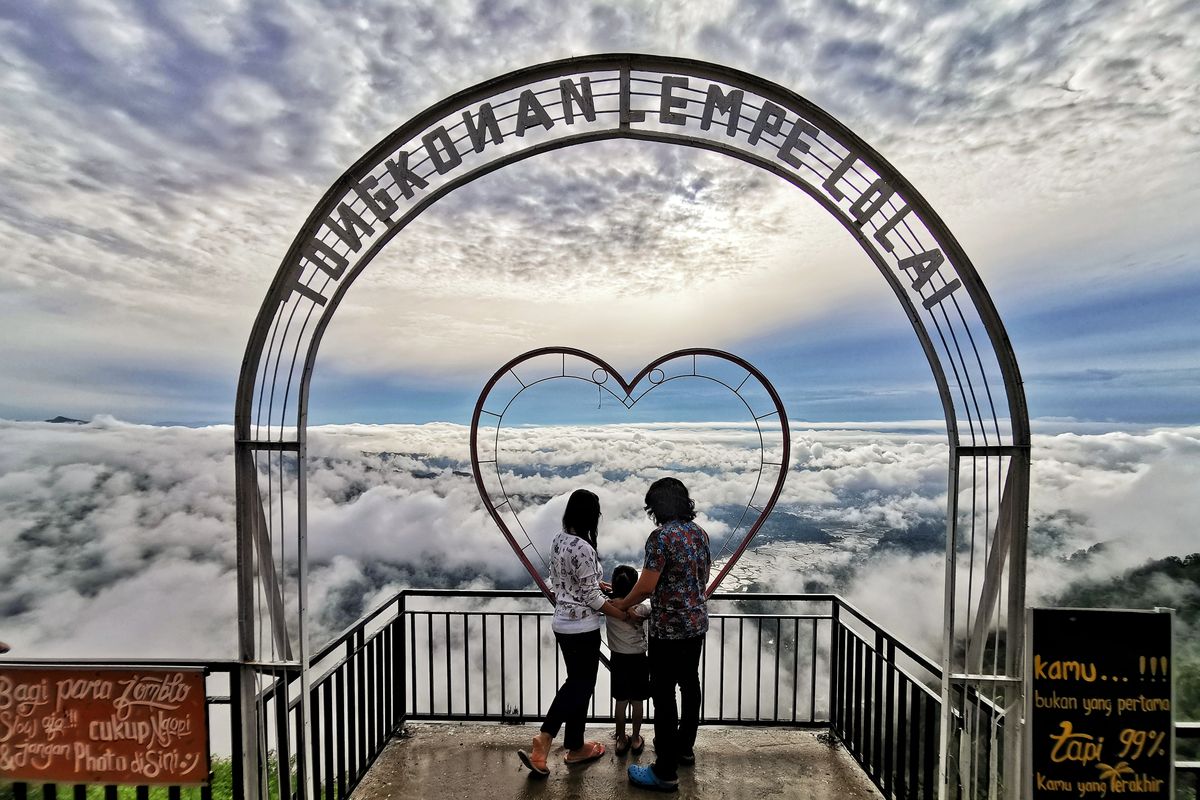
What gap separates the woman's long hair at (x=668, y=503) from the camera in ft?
10.8

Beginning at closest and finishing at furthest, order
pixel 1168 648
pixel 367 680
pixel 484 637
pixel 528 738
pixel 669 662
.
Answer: pixel 1168 648, pixel 669 662, pixel 367 680, pixel 528 738, pixel 484 637

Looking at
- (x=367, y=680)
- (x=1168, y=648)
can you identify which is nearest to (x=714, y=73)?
(x=1168, y=648)

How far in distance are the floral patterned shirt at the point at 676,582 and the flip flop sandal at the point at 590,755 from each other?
109cm

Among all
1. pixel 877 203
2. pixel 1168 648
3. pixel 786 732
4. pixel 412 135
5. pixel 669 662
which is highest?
pixel 412 135

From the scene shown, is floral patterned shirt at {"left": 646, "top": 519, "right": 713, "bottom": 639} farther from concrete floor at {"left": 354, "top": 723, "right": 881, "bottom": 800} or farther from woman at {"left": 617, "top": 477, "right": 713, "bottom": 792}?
concrete floor at {"left": 354, "top": 723, "right": 881, "bottom": 800}

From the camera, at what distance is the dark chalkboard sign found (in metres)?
2.65

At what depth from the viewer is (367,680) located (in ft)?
12.3

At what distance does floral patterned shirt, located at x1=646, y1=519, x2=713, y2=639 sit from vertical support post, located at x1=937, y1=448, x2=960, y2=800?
1.21 m

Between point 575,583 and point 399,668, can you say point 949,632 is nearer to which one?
point 575,583

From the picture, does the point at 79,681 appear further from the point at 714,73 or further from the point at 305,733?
the point at 714,73

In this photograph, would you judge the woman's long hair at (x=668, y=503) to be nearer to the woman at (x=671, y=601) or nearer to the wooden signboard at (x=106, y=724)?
the woman at (x=671, y=601)

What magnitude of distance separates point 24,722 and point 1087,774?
5.05 m

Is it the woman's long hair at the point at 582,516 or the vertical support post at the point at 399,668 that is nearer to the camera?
the woman's long hair at the point at 582,516

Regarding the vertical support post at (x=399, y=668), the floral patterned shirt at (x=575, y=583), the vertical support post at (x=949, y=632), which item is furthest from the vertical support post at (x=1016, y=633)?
the vertical support post at (x=399, y=668)
